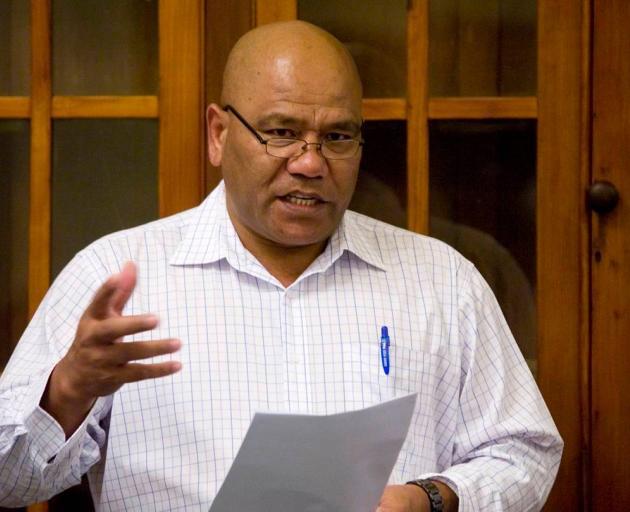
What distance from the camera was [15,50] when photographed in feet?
6.29

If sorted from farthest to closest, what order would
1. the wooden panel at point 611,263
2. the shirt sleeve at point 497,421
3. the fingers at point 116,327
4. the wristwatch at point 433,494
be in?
the wooden panel at point 611,263
the shirt sleeve at point 497,421
the wristwatch at point 433,494
the fingers at point 116,327

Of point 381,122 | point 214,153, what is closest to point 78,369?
point 214,153

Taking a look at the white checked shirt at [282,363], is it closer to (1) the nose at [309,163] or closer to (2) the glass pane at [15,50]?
(1) the nose at [309,163]

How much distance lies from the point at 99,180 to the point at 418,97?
59cm

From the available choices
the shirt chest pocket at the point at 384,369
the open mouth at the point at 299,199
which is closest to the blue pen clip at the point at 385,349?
the shirt chest pocket at the point at 384,369

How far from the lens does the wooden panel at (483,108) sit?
1914 mm

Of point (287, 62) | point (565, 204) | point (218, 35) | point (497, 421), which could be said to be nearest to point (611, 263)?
point (565, 204)

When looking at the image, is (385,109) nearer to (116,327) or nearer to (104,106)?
(104,106)

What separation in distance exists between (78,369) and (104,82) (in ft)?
2.52

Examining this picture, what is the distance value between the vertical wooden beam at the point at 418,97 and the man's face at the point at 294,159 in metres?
0.27

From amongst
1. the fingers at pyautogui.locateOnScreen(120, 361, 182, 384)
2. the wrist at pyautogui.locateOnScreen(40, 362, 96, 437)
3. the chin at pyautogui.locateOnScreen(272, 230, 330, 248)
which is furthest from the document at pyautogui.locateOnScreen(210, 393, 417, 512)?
the chin at pyautogui.locateOnScreen(272, 230, 330, 248)

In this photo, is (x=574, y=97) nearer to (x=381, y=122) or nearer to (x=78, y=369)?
(x=381, y=122)

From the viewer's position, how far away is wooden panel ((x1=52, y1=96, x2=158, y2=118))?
6.25 feet

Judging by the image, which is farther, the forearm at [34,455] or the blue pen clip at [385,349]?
the blue pen clip at [385,349]
